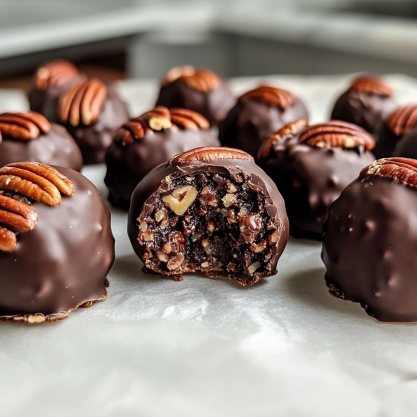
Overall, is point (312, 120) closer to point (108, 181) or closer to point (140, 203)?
point (108, 181)

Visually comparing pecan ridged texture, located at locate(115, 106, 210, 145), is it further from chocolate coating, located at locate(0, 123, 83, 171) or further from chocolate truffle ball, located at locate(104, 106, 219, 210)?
chocolate coating, located at locate(0, 123, 83, 171)

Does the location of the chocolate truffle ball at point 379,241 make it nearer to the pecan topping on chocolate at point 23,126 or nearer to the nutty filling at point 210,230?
the nutty filling at point 210,230

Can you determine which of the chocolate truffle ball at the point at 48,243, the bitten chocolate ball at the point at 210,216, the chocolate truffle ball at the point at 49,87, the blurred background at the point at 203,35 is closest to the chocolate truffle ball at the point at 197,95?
the chocolate truffle ball at the point at 49,87

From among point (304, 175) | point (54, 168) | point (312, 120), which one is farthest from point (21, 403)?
point (312, 120)

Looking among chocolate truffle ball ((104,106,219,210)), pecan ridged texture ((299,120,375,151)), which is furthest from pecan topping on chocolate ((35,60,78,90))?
pecan ridged texture ((299,120,375,151))

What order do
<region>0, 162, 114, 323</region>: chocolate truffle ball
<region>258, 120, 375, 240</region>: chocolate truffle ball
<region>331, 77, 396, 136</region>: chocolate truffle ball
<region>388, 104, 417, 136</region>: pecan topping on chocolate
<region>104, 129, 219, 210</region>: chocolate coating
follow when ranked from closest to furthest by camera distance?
1. <region>0, 162, 114, 323</region>: chocolate truffle ball
2. <region>258, 120, 375, 240</region>: chocolate truffle ball
3. <region>104, 129, 219, 210</region>: chocolate coating
4. <region>388, 104, 417, 136</region>: pecan topping on chocolate
5. <region>331, 77, 396, 136</region>: chocolate truffle ball

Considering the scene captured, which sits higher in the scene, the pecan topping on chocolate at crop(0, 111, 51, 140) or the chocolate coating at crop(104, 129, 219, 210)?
the pecan topping on chocolate at crop(0, 111, 51, 140)
